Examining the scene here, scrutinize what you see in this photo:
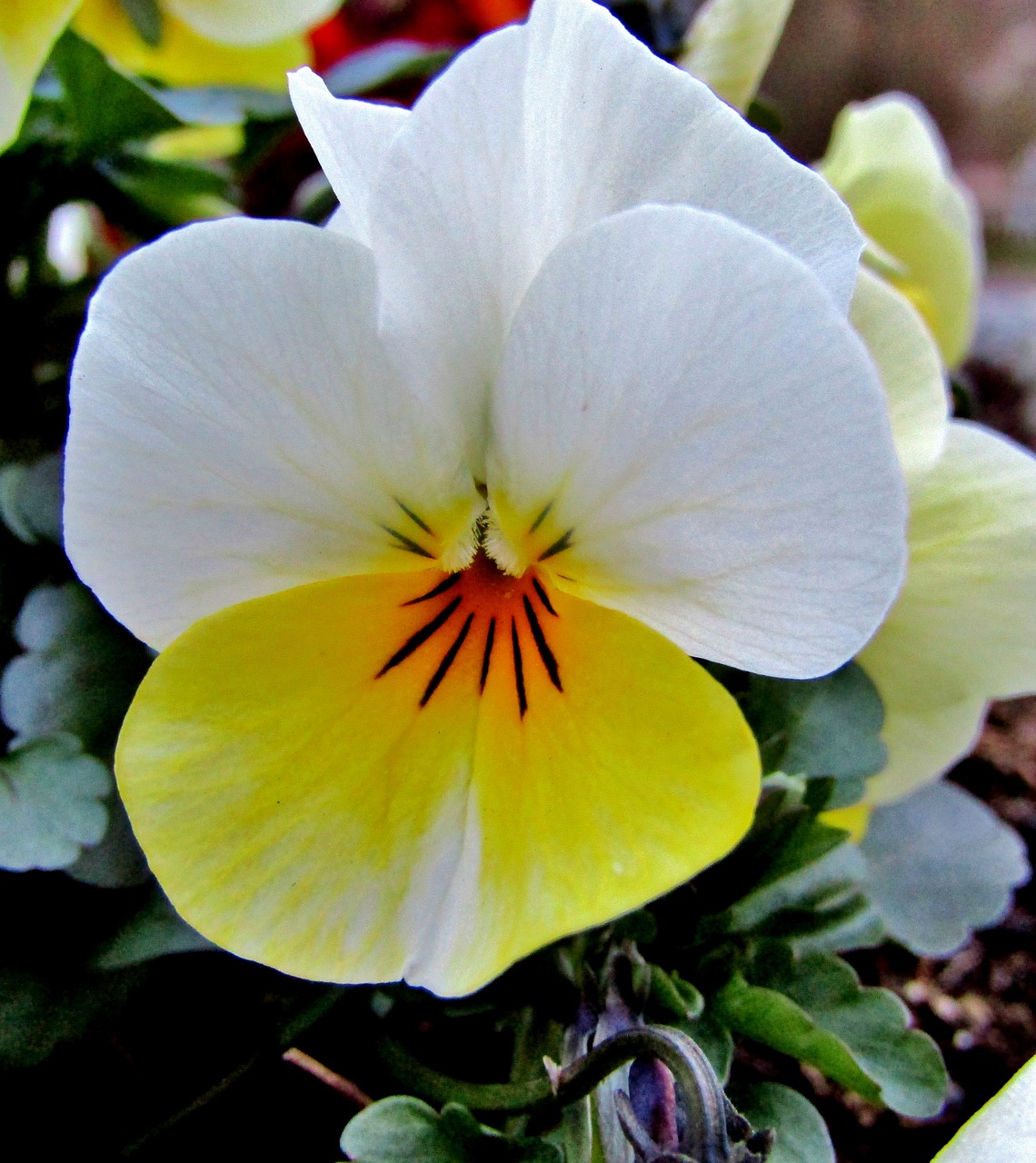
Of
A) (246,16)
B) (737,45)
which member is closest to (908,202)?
(737,45)

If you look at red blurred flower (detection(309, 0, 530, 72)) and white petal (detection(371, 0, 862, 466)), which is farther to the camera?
red blurred flower (detection(309, 0, 530, 72))

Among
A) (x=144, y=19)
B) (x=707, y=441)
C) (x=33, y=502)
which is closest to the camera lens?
(x=707, y=441)

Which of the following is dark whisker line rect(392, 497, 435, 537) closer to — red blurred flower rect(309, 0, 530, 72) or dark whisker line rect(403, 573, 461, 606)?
dark whisker line rect(403, 573, 461, 606)

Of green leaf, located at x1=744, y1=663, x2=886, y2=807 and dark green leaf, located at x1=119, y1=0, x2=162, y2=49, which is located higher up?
dark green leaf, located at x1=119, y1=0, x2=162, y2=49

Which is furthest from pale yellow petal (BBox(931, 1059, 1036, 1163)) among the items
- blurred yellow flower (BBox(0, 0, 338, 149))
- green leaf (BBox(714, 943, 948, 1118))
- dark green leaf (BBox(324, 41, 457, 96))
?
dark green leaf (BBox(324, 41, 457, 96))

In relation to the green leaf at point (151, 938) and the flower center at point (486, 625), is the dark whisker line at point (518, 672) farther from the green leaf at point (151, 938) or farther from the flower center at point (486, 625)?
the green leaf at point (151, 938)

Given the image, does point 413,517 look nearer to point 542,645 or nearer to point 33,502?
point 542,645

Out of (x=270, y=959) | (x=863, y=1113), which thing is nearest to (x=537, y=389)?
(x=270, y=959)
